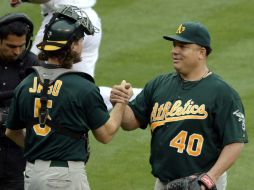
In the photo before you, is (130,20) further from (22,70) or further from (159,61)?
(22,70)

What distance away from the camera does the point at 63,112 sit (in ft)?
20.5

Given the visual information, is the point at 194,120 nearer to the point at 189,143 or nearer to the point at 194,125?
the point at 194,125

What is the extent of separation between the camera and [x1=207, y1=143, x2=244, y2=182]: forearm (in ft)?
20.9

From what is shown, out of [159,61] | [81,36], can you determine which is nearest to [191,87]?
[81,36]

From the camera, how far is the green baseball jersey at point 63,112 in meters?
6.25

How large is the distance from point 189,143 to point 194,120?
0.16 m

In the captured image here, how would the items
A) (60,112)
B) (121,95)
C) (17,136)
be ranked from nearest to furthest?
(60,112) < (121,95) < (17,136)

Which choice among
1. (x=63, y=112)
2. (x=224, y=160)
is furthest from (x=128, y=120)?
(x=224, y=160)

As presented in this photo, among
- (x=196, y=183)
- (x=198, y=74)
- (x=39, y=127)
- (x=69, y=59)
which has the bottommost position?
(x=196, y=183)

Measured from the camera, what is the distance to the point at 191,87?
658 centimetres

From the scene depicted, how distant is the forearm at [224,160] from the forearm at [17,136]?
137 centimetres

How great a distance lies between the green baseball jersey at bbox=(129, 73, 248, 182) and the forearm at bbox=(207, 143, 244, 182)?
48 millimetres

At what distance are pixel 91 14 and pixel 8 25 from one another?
8.09 feet

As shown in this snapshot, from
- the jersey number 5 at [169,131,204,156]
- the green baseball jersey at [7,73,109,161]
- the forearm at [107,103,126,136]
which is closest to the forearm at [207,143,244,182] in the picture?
the jersey number 5 at [169,131,204,156]
